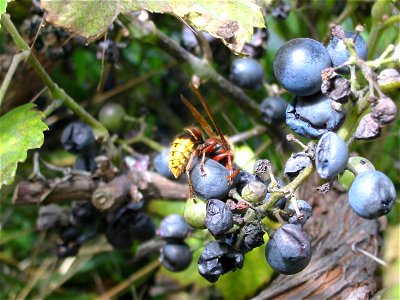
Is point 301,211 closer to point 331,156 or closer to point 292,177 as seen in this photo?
point 292,177

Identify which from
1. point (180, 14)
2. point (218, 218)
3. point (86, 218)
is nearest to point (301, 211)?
point (218, 218)

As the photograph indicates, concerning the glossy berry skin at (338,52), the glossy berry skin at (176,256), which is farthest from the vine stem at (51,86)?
the glossy berry skin at (338,52)

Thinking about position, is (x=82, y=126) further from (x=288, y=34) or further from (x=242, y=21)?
(x=288, y=34)

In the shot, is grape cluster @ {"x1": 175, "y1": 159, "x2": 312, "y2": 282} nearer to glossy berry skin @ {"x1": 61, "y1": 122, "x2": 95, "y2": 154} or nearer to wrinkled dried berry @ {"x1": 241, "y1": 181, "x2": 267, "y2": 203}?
wrinkled dried berry @ {"x1": 241, "y1": 181, "x2": 267, "y2": 203}

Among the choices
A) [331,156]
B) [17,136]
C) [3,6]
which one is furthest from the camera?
[17,136]

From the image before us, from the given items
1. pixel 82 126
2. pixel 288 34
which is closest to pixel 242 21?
pixel 82 126

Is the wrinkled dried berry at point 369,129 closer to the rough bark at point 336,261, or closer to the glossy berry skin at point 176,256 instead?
the rough bark at point 336,261

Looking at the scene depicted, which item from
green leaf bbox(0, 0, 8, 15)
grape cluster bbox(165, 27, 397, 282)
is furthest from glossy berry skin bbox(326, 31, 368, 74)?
green leaf bbox(0, 0, 8, 15)
